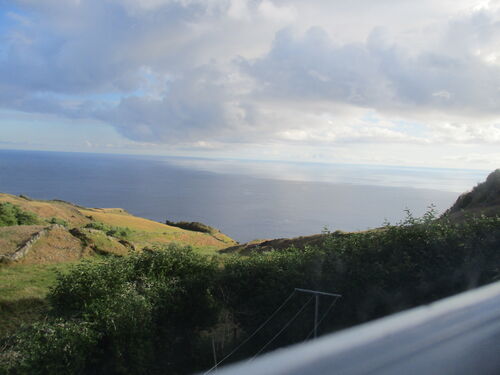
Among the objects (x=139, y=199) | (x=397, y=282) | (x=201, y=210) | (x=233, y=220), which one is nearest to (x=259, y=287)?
(x=397, y=282)

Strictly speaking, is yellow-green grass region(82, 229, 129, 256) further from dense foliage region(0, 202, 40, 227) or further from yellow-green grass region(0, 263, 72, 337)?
dense foliage region(0, 202, 40, 227)

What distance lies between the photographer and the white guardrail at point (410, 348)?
954 millimetres

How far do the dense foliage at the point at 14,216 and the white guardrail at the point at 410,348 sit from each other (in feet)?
81.5

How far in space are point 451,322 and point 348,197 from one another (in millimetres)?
153876

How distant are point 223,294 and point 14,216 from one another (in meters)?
20.5

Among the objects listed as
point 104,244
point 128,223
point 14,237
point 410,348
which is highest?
point 410,348

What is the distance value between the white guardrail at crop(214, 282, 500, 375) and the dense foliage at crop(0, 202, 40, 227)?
81.5 feet

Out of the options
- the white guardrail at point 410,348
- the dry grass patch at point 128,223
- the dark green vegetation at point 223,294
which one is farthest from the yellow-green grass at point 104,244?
the white guardrail at point 410,348

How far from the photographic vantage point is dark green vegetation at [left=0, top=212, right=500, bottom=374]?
218 inches

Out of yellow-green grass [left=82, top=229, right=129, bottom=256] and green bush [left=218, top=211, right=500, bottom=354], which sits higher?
green bush [left=218, top=211, right=500, bottom=354]

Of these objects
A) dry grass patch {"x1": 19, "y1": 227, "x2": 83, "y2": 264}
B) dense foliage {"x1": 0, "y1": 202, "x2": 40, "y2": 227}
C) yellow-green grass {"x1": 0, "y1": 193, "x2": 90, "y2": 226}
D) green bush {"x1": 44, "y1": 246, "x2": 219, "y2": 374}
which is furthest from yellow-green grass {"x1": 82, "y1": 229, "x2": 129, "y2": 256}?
yellow-green grass {"x1": 0, "y1": 193, "x2": 90, "y2": 226}

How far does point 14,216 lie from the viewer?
23422mm

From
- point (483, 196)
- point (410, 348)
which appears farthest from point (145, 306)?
point (483, 196)

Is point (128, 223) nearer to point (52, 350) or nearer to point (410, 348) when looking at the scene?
point (52, 350)
